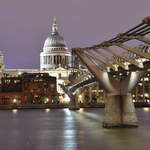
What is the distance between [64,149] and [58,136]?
431 inches

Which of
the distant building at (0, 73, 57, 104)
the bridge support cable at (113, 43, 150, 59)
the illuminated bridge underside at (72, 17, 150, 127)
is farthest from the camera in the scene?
the distant building at (0, 73, 57, 104)

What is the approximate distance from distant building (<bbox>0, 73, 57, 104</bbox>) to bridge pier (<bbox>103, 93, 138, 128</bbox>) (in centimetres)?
11411

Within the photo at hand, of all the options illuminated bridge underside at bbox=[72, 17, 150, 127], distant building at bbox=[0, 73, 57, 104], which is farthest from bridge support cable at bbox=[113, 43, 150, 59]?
distant building at bbox=[0, 73, 57, 104]

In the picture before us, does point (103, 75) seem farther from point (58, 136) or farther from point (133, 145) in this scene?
point (133, 145)

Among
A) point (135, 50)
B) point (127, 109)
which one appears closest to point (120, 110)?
point (127, 109)

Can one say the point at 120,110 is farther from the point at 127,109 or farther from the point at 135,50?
the point at 135,50

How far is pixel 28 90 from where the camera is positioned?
171m

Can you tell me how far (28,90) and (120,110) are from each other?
121m

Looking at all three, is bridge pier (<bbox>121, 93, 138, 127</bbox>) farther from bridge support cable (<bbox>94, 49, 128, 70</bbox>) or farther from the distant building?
the distant building

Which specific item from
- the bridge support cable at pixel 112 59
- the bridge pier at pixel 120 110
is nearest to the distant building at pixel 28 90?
the bridge support cable at pixel 112 59

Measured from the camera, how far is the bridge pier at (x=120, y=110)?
5081cm

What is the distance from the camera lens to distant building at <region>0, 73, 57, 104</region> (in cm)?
16556

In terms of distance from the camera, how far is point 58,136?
4831cm

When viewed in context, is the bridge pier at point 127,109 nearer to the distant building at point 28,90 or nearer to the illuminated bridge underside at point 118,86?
the illuminated bridge underside at point 118,86
